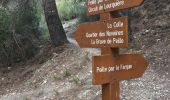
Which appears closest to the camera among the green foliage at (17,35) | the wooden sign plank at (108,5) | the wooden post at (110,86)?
the wooden sign plank at (108,5)

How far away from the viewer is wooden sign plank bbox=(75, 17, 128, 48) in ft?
15.3

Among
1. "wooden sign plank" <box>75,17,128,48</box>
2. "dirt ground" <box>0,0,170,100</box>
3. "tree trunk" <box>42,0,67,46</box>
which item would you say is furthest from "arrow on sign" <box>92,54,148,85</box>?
"tree trunk" <box>42,0,67,46</box>

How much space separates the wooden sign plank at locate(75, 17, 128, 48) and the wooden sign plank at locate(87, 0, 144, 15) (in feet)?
0.53

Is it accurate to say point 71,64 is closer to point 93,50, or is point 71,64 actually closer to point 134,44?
point 93,50

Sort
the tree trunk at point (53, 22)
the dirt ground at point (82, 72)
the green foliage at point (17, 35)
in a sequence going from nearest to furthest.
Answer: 1. the dirt ground at point (82, 72)
2. the tree trunk at point (53, 22)
3. the green foliage at point (17, 35)

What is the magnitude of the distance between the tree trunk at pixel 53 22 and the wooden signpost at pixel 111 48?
674cm

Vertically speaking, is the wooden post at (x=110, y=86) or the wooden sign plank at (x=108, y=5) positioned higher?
the wooden sign plank at (x=108, y=5)

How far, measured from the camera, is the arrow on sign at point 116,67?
4.75m

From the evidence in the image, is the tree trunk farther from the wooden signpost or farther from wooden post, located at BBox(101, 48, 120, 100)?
wooden post, located at BBox(101, 48, 120, 100)

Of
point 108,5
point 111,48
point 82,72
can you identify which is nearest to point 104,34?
point 111,48

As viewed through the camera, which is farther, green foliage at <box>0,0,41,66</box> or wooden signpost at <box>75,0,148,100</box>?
green foliage at <box>0,0,41,66</box>

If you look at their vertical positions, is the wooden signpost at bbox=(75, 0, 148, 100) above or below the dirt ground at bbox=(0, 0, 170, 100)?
above

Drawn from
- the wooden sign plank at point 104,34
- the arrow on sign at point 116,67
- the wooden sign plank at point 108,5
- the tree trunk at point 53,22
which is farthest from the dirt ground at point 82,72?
the wooden sign plank at point 108,5

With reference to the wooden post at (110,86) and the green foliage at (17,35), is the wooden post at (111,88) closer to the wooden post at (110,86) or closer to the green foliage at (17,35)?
the wooden post at (110,86)
